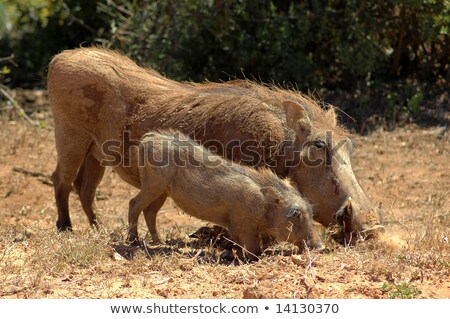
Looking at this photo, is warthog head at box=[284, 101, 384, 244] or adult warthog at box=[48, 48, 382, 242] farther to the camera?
adult warthog at box=[48, 48, 382, 242]

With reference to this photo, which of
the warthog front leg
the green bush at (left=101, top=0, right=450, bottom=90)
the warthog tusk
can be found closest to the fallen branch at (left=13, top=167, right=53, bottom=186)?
the green bush at (left=101, top=0, right=450, bottom=90)

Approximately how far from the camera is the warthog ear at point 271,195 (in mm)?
6051

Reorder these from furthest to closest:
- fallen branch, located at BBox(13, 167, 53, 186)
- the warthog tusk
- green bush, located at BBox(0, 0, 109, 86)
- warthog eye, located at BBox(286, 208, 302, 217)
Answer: green bush, located at BBox(0, 0, 109, 86) < fallen branch, located at BBox(13, 167, 53, 186) < the warthog tusk < warthog eye, located at BBox(286, 208, 302, 217)

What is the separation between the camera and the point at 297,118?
647cm

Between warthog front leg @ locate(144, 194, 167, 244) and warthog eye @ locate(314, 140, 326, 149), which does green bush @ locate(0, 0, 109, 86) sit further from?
warthog eye @ locate(314, 140, 326, 149)

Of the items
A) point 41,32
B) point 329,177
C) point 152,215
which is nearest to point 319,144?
point 329,177

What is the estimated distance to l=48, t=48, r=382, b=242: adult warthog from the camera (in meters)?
6.33

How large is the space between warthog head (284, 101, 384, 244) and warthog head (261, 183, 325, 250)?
0.23m

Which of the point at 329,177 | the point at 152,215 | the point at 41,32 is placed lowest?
the point at 41,32

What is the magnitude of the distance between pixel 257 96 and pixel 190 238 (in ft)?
4.15

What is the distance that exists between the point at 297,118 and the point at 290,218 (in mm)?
841

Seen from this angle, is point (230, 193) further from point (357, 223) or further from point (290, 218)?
point (357, 223)

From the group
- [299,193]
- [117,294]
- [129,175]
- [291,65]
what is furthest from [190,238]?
[291,65]

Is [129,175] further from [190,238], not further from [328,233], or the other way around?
[328,233]
